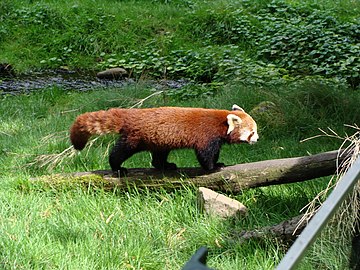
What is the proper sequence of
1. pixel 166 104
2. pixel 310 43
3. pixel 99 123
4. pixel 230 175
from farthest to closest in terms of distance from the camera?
pixel 310 43
pixel 166 104
pixel 99 123
pixel 230 175

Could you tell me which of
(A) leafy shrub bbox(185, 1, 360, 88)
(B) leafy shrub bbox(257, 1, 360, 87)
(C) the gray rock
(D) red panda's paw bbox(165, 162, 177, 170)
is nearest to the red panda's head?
(D) red panda's paw bbox(165, 162, 177, 170)

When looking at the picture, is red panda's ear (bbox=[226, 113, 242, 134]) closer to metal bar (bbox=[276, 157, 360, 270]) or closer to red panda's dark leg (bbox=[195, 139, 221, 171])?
red panda's dark leg (bbox=[195, 139, 221, 171])

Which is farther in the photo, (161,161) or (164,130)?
(161,161)

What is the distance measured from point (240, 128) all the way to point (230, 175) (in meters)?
0.43

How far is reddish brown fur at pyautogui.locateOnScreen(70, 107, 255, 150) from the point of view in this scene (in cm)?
380

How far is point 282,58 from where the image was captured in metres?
8.54

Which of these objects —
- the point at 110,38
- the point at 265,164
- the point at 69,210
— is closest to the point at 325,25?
the point at 110,38

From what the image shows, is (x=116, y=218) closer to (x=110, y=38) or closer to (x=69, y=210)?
(x=69, y=210)

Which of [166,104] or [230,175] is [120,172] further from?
[166,104]

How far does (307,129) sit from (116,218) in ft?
8.03

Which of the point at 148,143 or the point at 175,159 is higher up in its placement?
the point at 148,143

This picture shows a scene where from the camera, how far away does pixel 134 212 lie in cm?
359

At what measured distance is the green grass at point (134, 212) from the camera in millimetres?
2992

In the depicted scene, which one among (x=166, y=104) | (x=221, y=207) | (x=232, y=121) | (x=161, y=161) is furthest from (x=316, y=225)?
(x=166, y=104)
